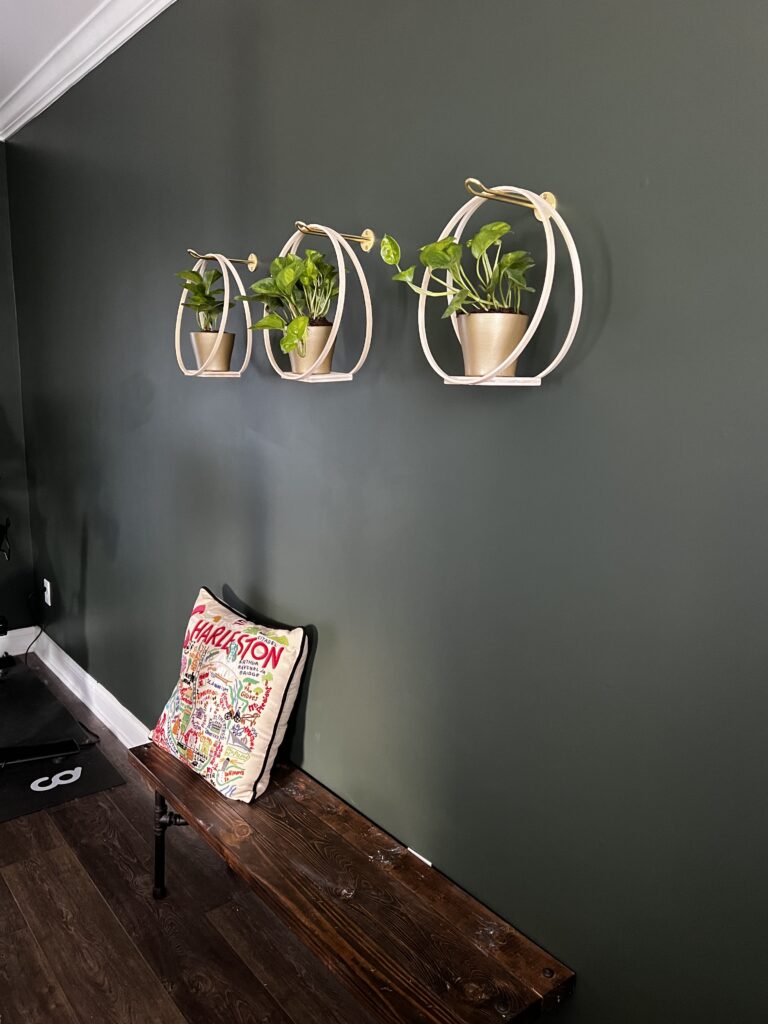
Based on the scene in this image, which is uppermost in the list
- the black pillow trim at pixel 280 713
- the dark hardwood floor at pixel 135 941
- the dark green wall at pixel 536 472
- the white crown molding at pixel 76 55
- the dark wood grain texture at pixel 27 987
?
the white crown molding at pixel 76 55

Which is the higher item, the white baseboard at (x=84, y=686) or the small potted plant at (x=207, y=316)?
the small potted plant at (x=207, y=316)

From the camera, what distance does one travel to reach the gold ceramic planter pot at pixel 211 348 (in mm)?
1878

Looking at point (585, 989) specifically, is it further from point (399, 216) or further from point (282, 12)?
point (282, 12)

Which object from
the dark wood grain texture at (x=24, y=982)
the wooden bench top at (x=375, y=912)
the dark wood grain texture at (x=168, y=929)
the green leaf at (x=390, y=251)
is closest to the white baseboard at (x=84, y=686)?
the dark wood grain texture at (x=168, y=929)

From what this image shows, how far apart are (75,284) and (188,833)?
6.59 feet

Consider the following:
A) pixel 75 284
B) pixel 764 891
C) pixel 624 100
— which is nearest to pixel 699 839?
pixel 764 891

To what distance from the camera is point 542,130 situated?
4.12ft

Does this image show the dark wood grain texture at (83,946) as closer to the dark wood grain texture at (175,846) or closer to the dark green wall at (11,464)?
the dark wood grain texture at (175,846)

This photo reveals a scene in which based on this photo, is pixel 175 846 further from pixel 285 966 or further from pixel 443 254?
pixel 443 254

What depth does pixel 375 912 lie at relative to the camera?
149cm

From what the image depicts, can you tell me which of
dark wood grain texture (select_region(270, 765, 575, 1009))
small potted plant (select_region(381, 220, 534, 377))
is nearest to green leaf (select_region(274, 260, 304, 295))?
small potted plant (select_region(381, 220, 534, 377))

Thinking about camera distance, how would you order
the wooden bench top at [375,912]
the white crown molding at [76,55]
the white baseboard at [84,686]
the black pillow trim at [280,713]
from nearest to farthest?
the wooden bench top at [375,912]
the black pillow trim at [280,713]
the white crown molding at [76,55]
the white baseboard at [84,686]

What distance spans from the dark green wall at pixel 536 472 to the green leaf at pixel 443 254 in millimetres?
184

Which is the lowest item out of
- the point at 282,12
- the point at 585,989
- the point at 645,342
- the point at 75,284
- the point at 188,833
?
the point at 188,833
